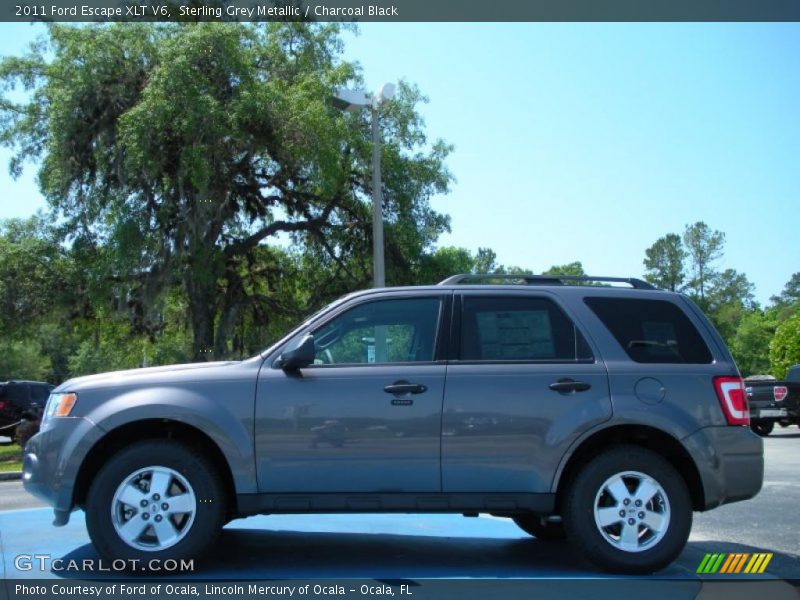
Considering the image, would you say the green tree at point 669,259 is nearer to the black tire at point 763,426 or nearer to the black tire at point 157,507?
the black tire at point 763,426

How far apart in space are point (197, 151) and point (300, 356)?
48.7 ft

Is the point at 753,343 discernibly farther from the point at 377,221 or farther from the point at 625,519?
the point at 625,519

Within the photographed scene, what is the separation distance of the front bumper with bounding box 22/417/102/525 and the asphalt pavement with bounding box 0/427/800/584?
1.44ft

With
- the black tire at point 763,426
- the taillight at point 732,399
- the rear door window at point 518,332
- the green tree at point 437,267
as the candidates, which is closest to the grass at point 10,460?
the green tree at point 437,267

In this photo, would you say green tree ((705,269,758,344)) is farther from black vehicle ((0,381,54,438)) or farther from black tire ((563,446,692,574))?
black tire ((563,446,692,574))

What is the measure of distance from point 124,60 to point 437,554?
17.8m

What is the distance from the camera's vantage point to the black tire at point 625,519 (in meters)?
5.35

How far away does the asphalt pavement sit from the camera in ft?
17.8

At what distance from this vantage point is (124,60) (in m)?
20.5

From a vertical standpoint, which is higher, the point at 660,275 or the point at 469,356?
the point at 660,275

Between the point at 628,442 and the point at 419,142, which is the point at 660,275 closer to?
the point at 419,142

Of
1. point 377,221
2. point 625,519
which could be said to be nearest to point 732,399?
point 625,519

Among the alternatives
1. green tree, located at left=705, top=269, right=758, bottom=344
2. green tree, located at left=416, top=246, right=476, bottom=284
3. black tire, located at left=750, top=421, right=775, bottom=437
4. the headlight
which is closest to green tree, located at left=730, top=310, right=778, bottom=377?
green tree, located at left=705, top=269, right=758, bottom=344

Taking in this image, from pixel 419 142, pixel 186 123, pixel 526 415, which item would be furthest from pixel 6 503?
pixel 419 142
